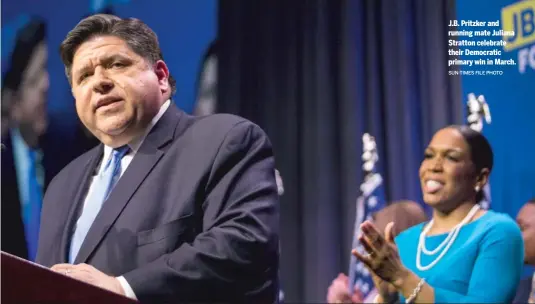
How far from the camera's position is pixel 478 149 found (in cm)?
201

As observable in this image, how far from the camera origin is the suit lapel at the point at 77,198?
64.9 inches

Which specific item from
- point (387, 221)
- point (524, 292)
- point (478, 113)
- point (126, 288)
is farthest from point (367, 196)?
point (126, 288)

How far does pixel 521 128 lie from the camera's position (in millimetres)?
1998

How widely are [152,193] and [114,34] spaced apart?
428 millimetres

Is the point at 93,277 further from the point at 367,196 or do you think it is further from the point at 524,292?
the point at 524,292

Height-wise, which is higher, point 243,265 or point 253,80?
point 253,80

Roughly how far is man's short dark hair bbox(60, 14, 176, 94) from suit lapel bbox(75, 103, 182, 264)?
0.57ft

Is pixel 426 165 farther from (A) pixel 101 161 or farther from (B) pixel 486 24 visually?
(A) pixel 101 161

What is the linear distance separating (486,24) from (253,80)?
0.73 meters

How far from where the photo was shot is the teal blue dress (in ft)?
6.02

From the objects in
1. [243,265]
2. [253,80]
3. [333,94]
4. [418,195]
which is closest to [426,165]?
[418,195]

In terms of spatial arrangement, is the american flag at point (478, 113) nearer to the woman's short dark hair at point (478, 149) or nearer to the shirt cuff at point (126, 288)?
the woman's short dark hair at point (478, 149)

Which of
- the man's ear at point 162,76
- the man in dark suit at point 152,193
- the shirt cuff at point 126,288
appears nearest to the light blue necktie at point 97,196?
the man in dark suit at point 152,193

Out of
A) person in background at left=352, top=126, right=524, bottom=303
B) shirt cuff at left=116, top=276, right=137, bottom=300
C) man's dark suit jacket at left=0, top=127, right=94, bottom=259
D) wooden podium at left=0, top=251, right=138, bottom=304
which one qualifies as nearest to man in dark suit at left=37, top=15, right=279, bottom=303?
shirt cuff at left=116, top=276, right=137, bottom=300
